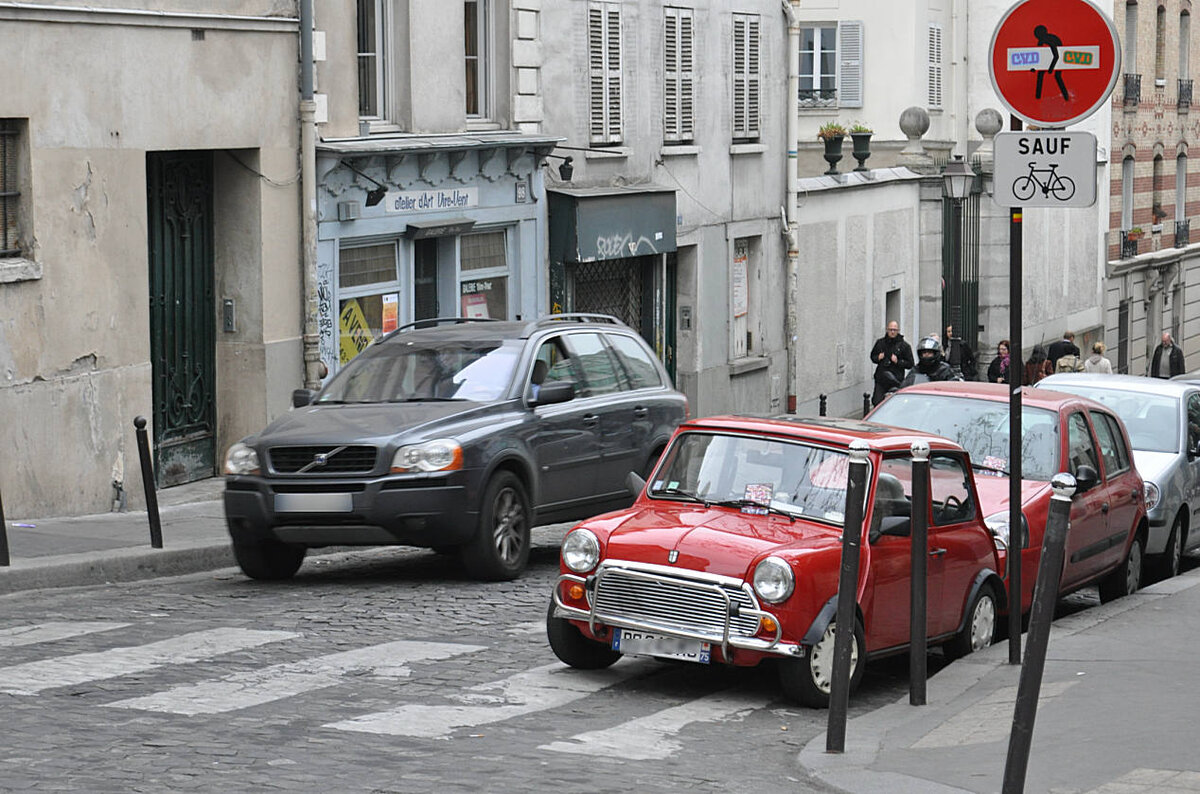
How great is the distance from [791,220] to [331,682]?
2219cm

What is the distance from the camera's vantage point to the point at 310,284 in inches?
760

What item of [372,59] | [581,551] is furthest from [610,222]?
[581,551]

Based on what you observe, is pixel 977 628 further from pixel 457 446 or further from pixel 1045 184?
pixel 457 446

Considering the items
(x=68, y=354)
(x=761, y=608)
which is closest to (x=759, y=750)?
(x=761, y=608)

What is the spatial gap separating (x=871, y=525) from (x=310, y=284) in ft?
36.3

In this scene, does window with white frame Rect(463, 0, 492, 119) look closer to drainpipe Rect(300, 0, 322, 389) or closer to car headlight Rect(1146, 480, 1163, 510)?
drainpipe Rect(300, 0, 322, 389)

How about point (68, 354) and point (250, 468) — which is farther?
point (68, 354)

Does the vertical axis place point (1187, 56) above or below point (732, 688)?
above

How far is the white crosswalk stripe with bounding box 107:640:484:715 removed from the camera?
27.5ft

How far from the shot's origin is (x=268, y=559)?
12602 mm

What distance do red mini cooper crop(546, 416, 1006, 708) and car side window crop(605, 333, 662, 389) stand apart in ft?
14.7

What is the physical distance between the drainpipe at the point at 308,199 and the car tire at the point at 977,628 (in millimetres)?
10245

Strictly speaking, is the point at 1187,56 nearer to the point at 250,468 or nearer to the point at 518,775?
the point at 250,468

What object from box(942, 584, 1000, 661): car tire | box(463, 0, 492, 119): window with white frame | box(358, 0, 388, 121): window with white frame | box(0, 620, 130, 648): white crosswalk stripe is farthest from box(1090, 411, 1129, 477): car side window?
box(463, 0, 492, 119): window with white frame
